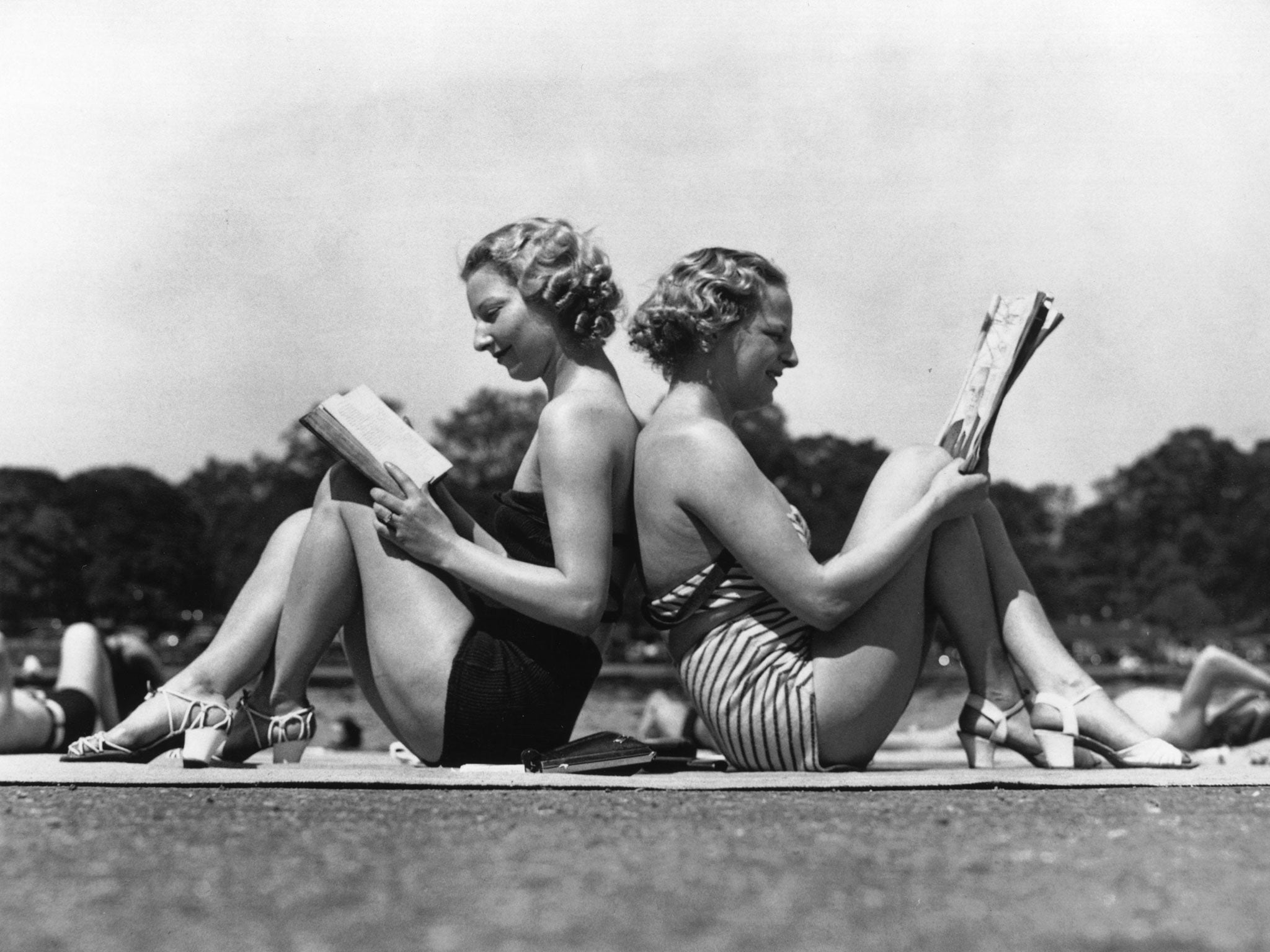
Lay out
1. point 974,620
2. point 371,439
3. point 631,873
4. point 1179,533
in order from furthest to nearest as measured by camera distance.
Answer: point 1179,533, point 974,620, point 371,439, point 631,873

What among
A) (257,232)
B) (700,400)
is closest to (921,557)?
(700,400)

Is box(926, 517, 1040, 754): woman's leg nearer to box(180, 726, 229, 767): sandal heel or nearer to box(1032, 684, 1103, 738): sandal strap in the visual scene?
box(1032, 684, 1103, 738): sandal strap

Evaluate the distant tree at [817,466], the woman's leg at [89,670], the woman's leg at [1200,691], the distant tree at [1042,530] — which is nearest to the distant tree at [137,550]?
the distant tree at [817,466]

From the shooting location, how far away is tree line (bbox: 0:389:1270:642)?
221 ft

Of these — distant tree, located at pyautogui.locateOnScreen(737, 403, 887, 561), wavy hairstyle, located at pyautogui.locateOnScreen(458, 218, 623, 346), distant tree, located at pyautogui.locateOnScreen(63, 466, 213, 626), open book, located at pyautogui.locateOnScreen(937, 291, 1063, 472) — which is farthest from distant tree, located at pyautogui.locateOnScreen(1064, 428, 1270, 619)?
wavy hairstyle, located at pyautogui.locateOnScreen(458, 218, 623, 346)

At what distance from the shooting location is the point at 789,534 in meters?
4.63

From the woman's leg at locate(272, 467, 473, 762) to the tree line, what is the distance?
1704 inches

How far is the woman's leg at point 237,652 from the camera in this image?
Result: 501 cm

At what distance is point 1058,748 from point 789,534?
1.11 m

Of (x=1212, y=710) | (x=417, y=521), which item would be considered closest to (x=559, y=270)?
(x=417, y=521)

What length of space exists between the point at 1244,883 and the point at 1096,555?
10373 centimetres

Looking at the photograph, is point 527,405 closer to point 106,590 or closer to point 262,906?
point 106,590

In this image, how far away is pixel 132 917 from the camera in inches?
96.0

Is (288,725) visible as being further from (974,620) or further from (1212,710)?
(1212,710)
